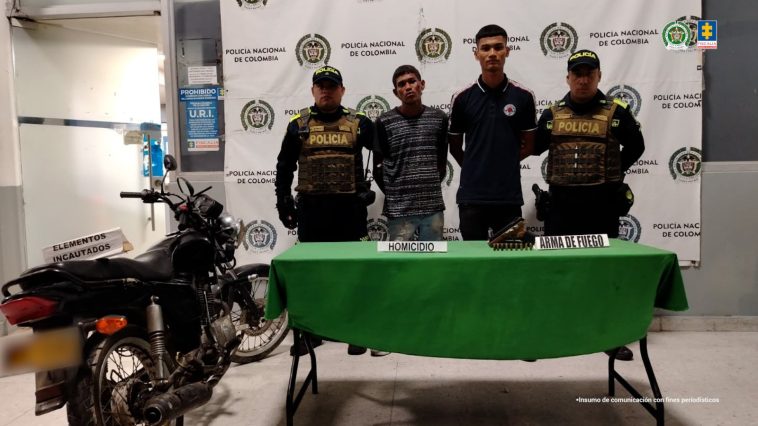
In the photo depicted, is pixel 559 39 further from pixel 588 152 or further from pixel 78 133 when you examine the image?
pixel 78 133

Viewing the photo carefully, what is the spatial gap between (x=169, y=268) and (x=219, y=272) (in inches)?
27.2

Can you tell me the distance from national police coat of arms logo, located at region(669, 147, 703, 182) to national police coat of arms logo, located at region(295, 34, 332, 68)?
2.45 metres

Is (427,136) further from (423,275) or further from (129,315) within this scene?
(129,315)

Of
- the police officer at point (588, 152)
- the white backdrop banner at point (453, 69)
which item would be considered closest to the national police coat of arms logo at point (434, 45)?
the white backdrop banner at point (453, 69)

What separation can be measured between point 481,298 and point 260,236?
2.18 meters

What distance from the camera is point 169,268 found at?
2.15 m

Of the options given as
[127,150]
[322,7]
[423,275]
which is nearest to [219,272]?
[423,275]

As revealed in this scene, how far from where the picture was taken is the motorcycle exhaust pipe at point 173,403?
1.86 metres

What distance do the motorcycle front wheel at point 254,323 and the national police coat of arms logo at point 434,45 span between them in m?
1.77

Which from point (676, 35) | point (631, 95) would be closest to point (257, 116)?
point (631, 95)

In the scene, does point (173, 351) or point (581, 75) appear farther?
point (581, 75)

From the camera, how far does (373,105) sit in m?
3.61

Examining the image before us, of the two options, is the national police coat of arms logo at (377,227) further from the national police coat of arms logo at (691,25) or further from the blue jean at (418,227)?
the national police coat of arms logo at (691,25)

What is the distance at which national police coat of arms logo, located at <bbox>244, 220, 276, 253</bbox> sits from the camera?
12.2 ft
